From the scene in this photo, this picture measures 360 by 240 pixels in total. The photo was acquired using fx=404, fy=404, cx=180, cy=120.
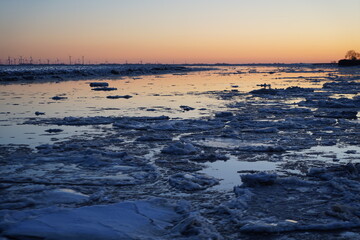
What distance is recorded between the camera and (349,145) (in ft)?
24.0

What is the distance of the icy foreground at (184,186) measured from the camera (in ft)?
11.6

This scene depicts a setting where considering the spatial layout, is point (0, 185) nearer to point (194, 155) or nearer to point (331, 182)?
point (194, 155)

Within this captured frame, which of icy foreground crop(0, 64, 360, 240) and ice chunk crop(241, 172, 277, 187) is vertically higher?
ice chunk crop(241, 172, 277, 187)

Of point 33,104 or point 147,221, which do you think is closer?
point 147,221

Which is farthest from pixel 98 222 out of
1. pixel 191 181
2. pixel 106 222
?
pixel 191 181

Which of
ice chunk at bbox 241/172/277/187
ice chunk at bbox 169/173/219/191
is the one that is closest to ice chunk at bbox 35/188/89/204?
ice chunk at bbox 169/173/219/191

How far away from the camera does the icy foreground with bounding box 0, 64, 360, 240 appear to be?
355 centimetres

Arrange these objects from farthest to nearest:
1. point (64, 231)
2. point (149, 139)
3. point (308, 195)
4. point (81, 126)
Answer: point (81, 126), point (149, 139), point (308, 195), point (64, 231)

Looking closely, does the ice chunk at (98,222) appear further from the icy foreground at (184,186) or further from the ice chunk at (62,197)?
the ice chunk at (62,197)

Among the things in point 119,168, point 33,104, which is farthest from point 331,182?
point 33,104

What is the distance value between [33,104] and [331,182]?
12.2 m

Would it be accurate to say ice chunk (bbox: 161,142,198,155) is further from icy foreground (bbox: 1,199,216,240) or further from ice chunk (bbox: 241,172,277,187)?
icy foreground (bbox: 1,199,216,240)

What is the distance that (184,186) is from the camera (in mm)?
4855

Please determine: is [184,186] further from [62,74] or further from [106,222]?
[62,74]
